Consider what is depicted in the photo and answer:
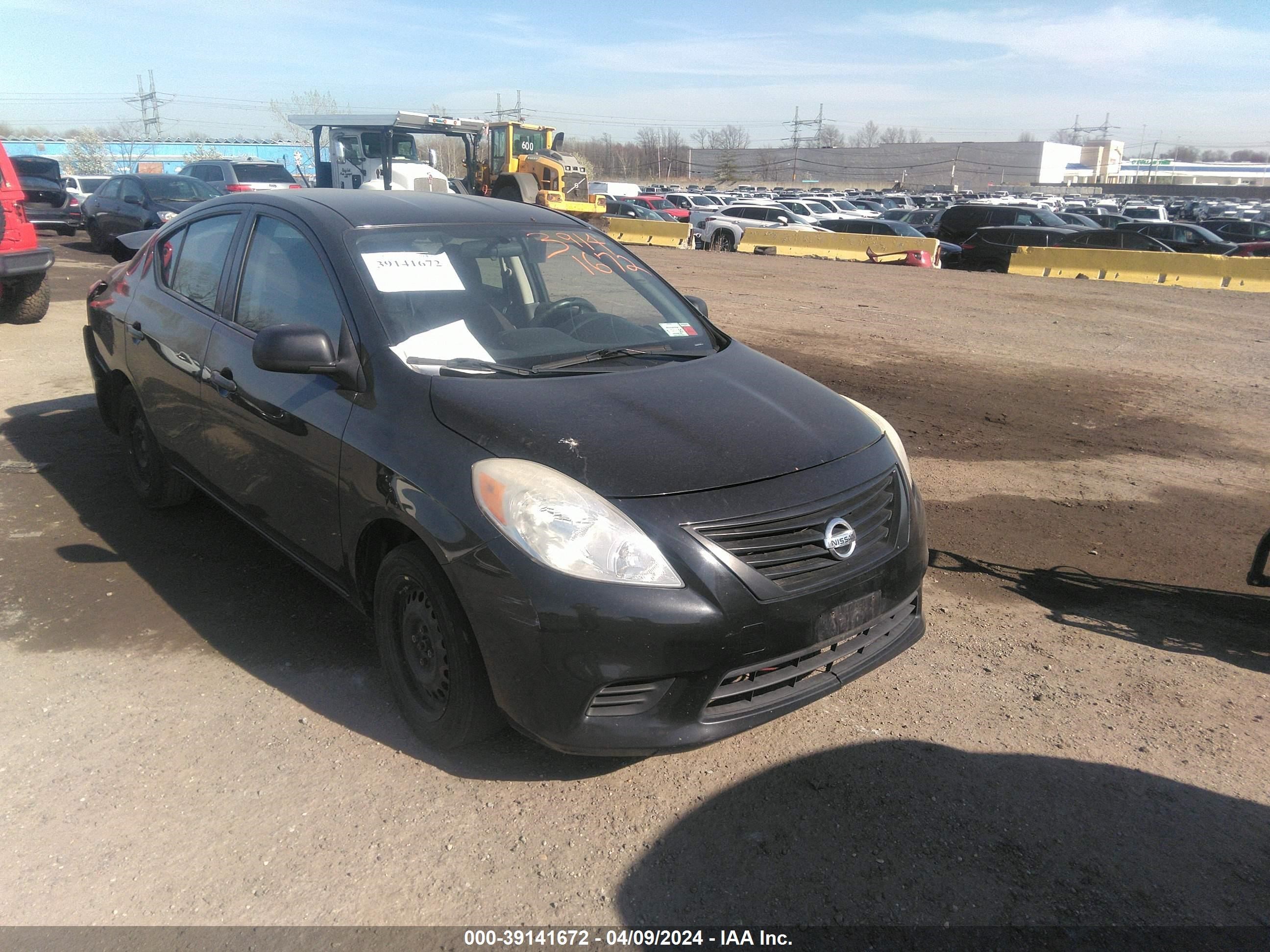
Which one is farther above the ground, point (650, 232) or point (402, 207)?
point (402, 207)

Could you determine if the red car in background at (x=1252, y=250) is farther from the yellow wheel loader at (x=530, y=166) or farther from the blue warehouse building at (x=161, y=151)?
the blue warehouse building at (x=161, y=151)

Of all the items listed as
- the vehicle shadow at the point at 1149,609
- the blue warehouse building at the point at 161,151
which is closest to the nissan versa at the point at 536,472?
the vehicle shadow at the point at 1149,609

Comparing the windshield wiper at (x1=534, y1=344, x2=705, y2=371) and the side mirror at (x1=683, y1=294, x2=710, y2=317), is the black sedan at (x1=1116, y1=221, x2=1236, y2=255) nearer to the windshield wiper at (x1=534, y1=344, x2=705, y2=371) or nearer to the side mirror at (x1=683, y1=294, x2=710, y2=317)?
the side mirror at (x1=683, y1=294, x2=710, y2=317)

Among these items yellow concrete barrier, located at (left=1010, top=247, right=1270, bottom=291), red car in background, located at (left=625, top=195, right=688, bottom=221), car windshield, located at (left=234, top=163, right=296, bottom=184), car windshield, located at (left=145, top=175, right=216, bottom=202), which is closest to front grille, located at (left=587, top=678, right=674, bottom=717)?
car windshield, located at (left=145, top=175, right=216, bottom=202)

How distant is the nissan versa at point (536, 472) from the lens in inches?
103

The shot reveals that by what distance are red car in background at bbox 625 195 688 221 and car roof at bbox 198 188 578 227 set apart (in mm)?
27700

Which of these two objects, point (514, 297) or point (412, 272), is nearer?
point (412, 272)

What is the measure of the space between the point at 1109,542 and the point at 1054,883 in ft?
9.90

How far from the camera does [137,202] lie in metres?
16.8

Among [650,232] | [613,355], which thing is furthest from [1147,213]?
[613,355]

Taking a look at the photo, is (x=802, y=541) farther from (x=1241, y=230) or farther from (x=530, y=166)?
(x=1241, y=230)

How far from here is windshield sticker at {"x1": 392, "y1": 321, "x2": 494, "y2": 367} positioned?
3271 mm

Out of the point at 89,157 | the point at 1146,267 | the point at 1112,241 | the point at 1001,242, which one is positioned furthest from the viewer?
the point at 89,157

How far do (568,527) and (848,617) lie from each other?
0.95m
